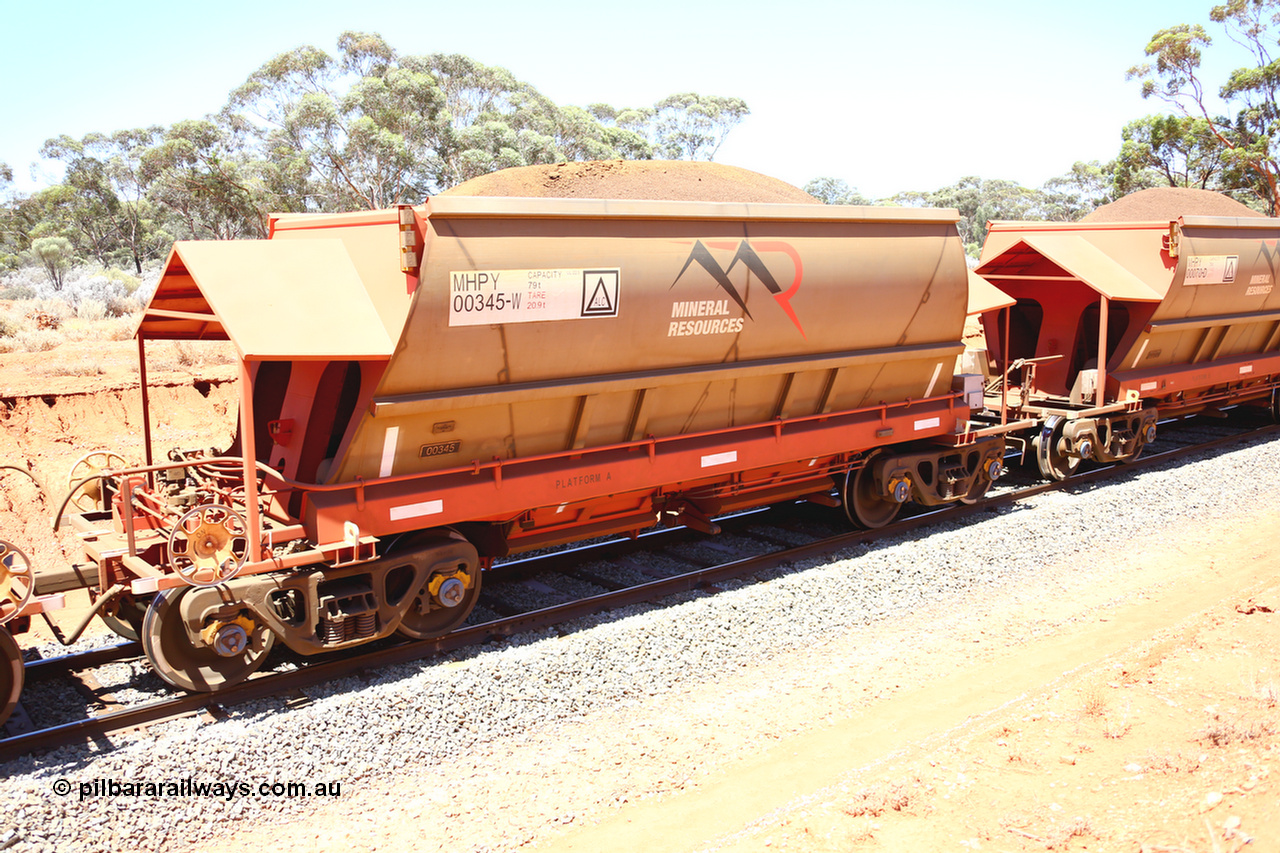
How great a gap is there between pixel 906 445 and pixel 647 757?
6458mm

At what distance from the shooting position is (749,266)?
877cm

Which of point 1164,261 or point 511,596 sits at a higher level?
point 1164,261

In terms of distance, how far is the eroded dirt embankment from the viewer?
12.4 meters

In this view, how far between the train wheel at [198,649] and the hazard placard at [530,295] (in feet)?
9.15

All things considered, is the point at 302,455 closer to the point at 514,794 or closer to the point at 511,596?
the point at 511,596

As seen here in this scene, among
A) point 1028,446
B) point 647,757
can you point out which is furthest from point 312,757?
point 1028,446

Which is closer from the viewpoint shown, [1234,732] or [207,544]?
[1234,732]

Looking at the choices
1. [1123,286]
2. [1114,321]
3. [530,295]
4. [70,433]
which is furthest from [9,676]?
[1114,321]

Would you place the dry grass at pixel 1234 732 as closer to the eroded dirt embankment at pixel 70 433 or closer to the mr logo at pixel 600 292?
the mr logo at pixel 600 292

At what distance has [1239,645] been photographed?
7633 millimetres

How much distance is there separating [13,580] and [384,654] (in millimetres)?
2633

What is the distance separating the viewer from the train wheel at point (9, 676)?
617 cm

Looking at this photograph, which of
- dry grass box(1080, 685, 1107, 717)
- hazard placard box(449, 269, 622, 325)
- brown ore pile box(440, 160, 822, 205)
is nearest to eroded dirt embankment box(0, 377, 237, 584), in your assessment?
brown ore pile box(440, 160, 822, 205)

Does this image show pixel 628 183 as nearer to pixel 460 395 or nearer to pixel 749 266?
pixel 749 266
